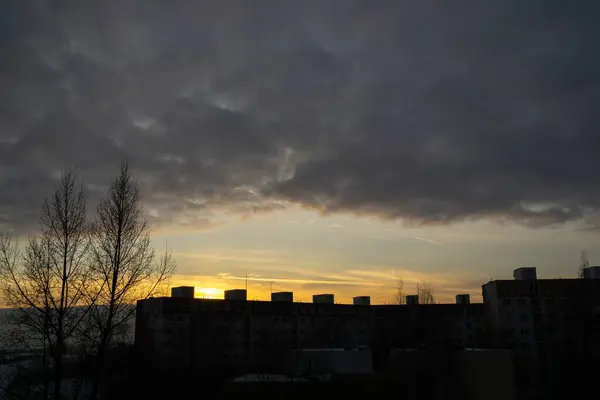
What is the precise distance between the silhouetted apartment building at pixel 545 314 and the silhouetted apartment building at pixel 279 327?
172 inches

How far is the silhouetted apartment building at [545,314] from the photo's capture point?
63562mm

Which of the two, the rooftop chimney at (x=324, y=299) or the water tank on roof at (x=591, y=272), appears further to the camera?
the rooftop chimney at (x=324, y=299)

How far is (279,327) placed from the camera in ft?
236

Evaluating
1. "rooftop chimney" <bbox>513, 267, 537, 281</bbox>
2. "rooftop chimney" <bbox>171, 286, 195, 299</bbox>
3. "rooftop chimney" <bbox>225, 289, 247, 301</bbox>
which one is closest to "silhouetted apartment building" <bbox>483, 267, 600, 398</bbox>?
"rooftop chimney" <bbox>513, 267, 537, 281</bbox>

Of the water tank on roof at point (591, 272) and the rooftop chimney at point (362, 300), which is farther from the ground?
the water tank on roof at point (591, 272)

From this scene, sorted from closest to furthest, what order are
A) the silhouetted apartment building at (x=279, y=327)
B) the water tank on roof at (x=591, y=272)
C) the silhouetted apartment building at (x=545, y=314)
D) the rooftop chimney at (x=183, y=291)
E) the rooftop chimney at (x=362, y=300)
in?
the silhouetted apartment building at (x=545, y=314), the silhouetted apartment building at (x=279, y=327), the water tank on roof at (x=591, y=272), the rooftop chimney at (x=183, y=291), the rooftop chimney at (x=362, y=300)

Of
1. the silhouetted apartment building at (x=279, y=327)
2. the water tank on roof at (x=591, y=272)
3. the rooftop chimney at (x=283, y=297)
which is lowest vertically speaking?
the silhouetted apartment building at (x=279, y=327)

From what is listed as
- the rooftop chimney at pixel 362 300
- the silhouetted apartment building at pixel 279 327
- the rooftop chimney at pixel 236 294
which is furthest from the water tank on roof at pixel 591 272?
the rooftop chimney at pixel 236 294

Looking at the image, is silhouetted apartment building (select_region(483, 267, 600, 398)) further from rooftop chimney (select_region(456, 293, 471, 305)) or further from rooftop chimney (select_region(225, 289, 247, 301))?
rooftop chimney (select_region(225, 289, 247, 301))

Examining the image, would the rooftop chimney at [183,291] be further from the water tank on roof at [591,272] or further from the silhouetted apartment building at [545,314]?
the water tank on roof at [591,272]

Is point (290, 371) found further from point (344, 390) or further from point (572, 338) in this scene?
point (572, 338)

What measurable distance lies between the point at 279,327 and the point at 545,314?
1346 inches

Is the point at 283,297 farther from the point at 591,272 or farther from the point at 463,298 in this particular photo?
the point at 591,272

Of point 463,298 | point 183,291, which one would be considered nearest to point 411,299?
point 463,298
